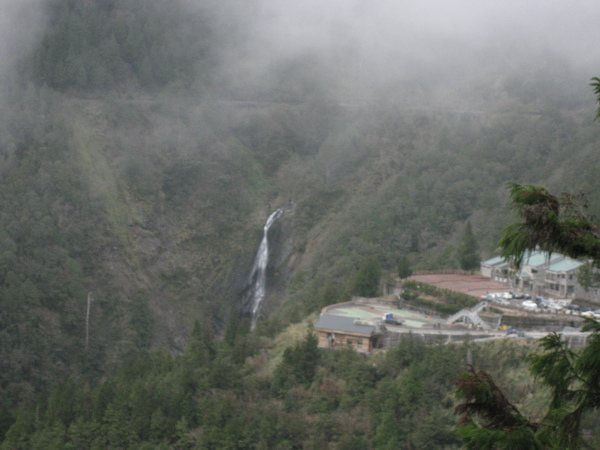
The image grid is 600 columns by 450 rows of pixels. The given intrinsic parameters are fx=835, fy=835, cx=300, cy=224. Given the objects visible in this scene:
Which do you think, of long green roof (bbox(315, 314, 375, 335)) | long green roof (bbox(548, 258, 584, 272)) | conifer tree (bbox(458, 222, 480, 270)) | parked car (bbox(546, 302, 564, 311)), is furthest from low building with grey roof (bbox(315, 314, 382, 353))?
conifer tree (bbox(458, 222, 480, 270))

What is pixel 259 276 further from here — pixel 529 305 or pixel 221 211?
pixel 529 305

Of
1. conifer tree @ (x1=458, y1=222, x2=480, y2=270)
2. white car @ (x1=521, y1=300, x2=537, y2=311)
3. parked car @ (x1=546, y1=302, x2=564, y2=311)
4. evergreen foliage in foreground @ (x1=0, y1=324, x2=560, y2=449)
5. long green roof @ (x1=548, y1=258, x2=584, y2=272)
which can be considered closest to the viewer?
evergreen foliage in foreground @ (x1=0, y1=324, x2=560, y2=449)

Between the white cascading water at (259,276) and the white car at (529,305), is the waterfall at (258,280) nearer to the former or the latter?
the white cascading water at (259,276)

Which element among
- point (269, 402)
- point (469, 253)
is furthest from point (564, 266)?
point (269, 402)

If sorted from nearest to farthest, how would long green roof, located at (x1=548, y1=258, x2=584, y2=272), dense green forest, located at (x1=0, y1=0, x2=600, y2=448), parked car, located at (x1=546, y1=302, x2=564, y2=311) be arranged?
dense green forest, located at (x1=0, y1=0, x2=600, y2=448) → parked car, located at (x1=546, y1=302, x2=564, y2=311) → long green roof, located at (x1=548, y1=258, x2=584, y2=272)

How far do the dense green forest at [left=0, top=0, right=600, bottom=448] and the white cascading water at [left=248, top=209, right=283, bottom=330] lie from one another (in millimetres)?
599

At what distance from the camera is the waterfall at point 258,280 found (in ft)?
182

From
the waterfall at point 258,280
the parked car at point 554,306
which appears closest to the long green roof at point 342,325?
the parked car at point 554,306

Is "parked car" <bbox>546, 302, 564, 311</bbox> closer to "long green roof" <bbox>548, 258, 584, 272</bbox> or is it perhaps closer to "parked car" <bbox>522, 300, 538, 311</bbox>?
"parked car" <bbox>522, 300, 538, 311</bbox>

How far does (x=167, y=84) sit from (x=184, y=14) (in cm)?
885

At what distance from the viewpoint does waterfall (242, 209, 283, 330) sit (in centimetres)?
5533

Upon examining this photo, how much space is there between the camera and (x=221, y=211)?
61.8 meters

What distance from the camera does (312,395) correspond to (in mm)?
27875

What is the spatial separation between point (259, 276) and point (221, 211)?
6844 millimetres
